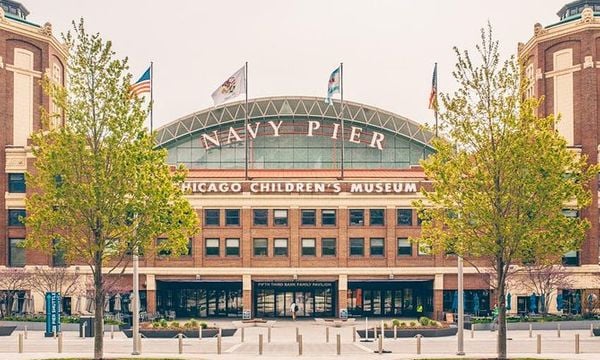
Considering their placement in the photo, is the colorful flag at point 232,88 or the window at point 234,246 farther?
the window at point 234,246

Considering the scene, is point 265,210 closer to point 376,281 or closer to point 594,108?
point 376,281

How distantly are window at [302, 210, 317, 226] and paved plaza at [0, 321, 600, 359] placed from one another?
17.6m

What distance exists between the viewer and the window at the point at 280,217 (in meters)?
74.4

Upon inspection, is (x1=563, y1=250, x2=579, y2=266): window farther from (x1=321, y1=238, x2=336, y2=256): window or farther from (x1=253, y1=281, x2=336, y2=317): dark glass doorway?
(x1=253, y1=281, x2=336, y2=317): dark glass doorway

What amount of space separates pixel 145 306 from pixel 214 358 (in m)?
36.3

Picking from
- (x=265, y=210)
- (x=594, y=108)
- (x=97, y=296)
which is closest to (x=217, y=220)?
(x=265, y=210)

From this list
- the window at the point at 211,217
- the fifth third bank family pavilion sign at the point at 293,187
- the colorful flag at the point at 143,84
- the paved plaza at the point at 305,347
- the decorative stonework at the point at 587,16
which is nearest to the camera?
the paved plaza at the point at 305,347

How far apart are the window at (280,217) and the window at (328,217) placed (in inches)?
117

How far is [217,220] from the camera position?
244ft

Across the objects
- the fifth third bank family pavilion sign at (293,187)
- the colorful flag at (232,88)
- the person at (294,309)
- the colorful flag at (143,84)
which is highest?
the colorful flag at (232,88)

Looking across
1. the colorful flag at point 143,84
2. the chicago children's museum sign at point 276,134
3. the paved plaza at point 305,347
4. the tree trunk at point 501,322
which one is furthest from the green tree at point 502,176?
the chicago children's museum sign at point 276,134

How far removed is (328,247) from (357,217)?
326cm

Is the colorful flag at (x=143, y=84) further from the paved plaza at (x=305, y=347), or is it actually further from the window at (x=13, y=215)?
the window at (x=13, y=215)

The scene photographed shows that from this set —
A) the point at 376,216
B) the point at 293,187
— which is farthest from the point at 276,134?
the point at 376,216
